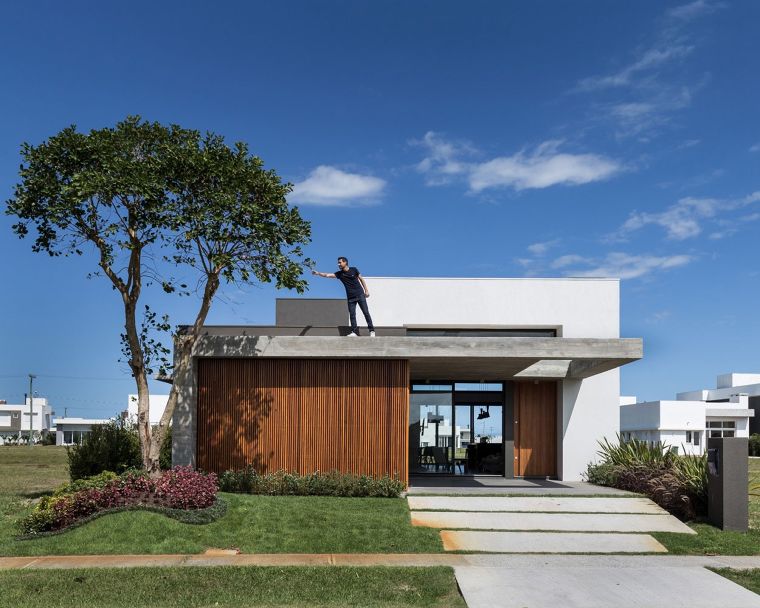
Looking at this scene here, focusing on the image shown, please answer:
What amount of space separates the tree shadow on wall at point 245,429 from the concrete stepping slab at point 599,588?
23.4 ft

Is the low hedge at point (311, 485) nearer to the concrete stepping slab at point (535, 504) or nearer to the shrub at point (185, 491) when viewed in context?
the concrete stepping slab at point (535, 504)

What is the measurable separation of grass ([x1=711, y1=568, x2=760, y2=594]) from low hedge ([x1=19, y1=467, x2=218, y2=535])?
8.08m

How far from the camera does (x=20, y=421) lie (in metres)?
A: 104

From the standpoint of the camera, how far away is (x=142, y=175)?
14727 millimetres

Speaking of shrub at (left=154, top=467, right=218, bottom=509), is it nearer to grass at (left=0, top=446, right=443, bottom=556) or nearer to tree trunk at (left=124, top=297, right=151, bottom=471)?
grass at (left=0, top=446, right=443, bottom=556)

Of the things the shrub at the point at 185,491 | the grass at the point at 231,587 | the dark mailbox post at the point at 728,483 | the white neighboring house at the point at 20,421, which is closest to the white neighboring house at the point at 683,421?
the dark mailbox post at the point at 728,483

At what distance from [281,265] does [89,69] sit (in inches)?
268

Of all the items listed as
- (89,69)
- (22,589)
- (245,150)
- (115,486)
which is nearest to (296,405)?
(115,486)

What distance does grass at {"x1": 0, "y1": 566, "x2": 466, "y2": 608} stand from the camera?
337 inches

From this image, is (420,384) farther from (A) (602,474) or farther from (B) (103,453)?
(B) (103,453)

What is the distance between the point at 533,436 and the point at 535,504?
273 inches

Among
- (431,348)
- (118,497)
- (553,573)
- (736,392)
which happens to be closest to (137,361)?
(118,497)

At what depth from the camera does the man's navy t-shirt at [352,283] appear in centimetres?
1678

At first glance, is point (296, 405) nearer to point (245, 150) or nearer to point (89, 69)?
point (245, 150)
